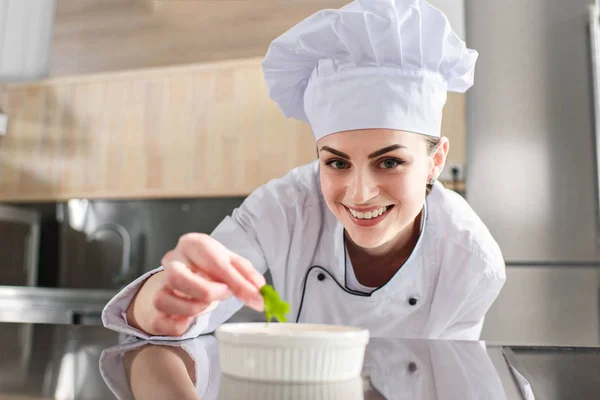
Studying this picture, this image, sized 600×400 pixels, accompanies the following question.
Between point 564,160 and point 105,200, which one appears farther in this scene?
point 105,200

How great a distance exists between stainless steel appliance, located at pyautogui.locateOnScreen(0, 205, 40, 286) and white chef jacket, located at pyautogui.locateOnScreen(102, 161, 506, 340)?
6.16 feet

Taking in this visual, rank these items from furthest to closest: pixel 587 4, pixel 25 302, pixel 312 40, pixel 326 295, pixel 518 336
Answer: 1. pixel 25 302
2. pixel 587 4
3. pixel 518 336
4. pixel 326 295
5. pixel 312 40

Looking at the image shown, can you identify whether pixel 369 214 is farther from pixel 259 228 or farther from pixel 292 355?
pixel 292 355

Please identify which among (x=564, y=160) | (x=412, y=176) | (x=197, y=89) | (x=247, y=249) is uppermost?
(x=197, y=89)

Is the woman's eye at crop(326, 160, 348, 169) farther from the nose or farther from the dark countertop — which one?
the dark countertop

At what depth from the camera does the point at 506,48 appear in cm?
202

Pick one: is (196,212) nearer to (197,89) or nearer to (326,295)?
(197,89)

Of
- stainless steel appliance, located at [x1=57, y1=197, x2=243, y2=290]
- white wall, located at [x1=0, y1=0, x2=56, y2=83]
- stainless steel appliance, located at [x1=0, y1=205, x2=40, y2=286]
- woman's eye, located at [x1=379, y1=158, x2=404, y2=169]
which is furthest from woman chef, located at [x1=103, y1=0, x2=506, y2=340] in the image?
white wall, located at [x1=0, y1=0, x2=56, y2=83]

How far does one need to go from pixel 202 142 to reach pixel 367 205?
149 cm

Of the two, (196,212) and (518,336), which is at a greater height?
(196,212)

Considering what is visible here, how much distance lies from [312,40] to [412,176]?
26 cm

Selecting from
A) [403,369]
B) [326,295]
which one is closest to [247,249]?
[326,295]

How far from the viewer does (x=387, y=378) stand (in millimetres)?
485

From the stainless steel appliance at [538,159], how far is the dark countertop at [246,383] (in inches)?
47.9
